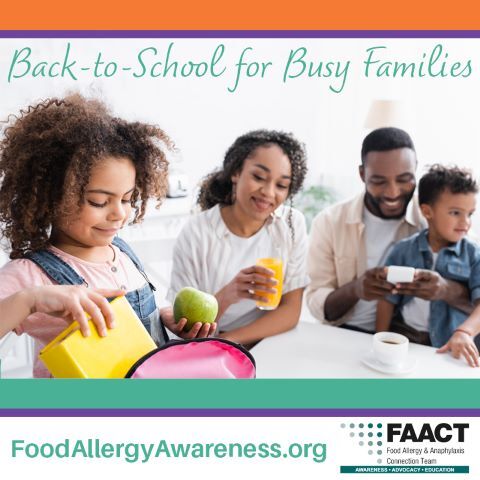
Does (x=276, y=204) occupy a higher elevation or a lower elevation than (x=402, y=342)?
higher

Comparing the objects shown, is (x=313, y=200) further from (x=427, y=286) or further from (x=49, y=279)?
(x=49, y=279)

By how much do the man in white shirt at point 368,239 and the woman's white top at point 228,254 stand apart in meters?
0.20

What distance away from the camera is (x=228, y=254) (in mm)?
1349

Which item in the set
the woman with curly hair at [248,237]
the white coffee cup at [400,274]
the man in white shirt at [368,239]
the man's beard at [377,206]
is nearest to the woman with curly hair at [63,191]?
the woman with curly hair at [248,237]

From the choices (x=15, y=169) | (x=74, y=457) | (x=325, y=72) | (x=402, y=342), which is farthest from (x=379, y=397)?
(x=15, y=169)

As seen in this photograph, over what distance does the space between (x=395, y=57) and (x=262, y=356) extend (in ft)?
2.27

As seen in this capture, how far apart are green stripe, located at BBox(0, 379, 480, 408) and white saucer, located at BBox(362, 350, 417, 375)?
2.6 inches

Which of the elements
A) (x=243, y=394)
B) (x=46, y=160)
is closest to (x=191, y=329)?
(x=243, y=394)

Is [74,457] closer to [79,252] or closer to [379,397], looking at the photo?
[79,252]

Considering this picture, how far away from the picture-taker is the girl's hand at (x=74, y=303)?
2.20ft

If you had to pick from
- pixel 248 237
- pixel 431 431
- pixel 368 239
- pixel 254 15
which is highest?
pixel 254 15

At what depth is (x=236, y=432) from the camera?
857 millimetres

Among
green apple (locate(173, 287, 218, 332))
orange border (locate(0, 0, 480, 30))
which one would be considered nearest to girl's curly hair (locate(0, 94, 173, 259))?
orange border (locate(0, 0, 480, 30))

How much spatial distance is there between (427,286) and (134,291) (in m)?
0.78
